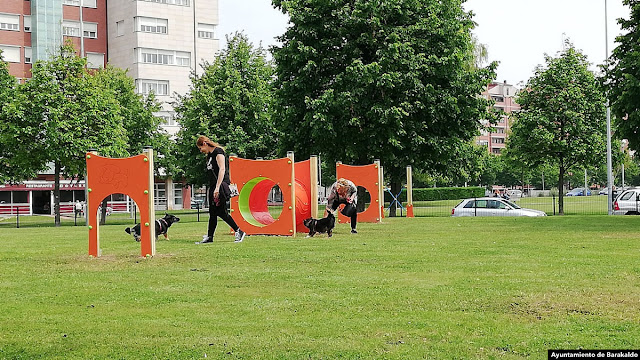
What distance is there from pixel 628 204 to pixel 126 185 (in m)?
29.5

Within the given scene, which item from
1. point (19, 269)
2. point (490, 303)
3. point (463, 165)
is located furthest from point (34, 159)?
point (490, 303)

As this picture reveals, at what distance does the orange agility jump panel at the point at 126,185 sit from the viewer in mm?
12773

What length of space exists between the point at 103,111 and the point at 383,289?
30.5m

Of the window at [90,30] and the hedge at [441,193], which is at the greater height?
the window at [90,30]

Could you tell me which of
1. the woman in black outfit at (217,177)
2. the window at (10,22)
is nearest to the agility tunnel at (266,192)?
the woman in black outfit at (217,177)

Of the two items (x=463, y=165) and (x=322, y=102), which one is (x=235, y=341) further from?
(x=463, y=165)

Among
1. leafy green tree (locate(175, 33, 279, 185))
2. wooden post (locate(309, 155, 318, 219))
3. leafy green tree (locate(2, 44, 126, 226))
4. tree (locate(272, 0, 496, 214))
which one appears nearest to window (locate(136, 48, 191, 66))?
leafy green tree (locate(175, 33, 279, 185))

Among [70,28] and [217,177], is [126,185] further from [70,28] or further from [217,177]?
[70,28]

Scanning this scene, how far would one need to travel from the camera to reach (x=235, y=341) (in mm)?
5977

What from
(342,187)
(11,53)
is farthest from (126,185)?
(11,53)

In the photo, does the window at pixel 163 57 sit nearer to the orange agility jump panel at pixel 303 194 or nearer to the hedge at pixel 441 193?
the hedge at pixel 441 193

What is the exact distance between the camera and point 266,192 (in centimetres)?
2044

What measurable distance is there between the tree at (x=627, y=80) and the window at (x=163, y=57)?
50.9 m

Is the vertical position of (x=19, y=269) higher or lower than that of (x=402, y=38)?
lower
